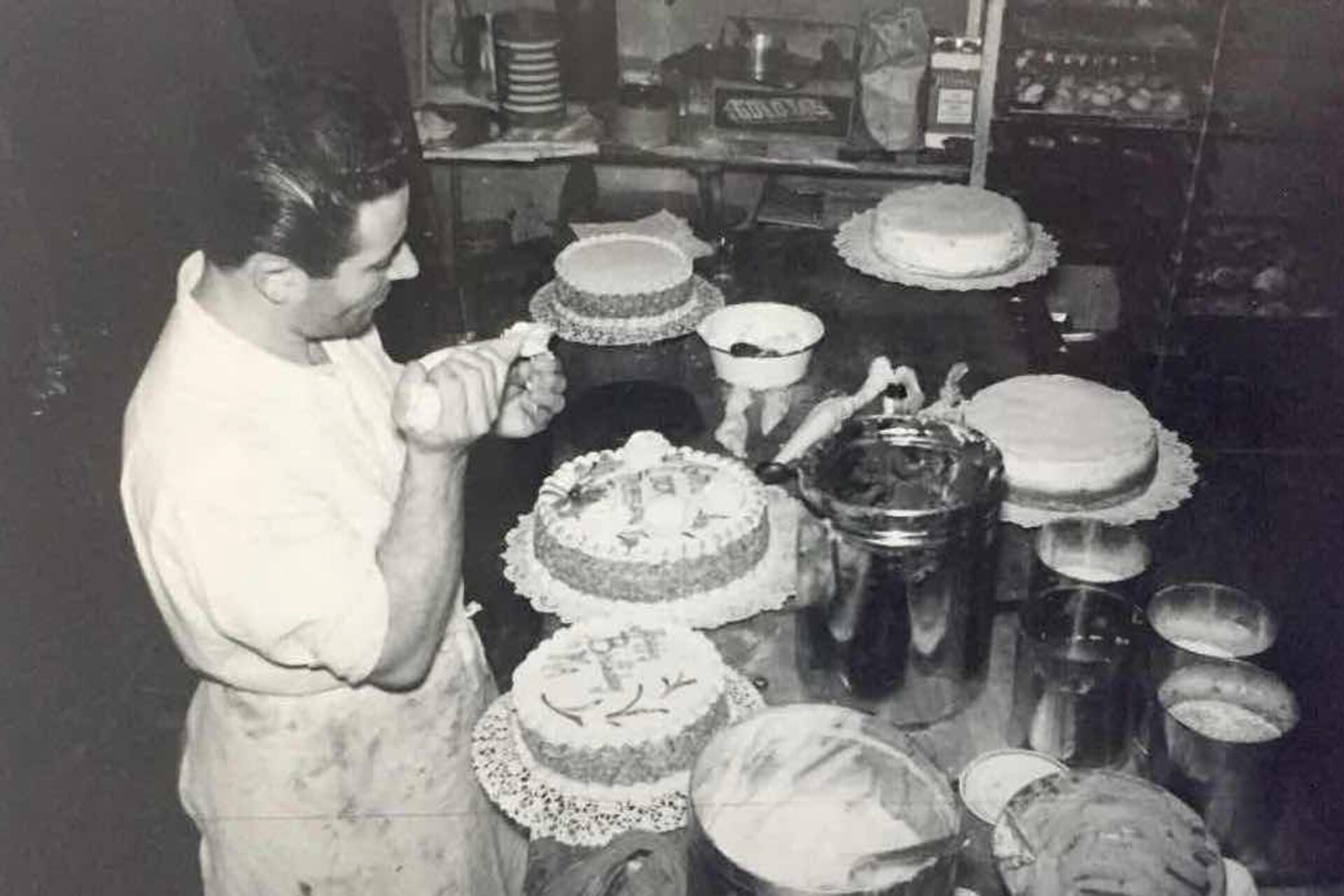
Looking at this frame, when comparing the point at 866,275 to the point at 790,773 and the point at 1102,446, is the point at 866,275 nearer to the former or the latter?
the point at 1102,446

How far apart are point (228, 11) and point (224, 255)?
6.20ft

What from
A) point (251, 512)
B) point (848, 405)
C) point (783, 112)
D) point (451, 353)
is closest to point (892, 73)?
point (783, 112)

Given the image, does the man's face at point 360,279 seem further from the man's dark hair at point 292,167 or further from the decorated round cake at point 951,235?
the decorated round cake at point 951,235

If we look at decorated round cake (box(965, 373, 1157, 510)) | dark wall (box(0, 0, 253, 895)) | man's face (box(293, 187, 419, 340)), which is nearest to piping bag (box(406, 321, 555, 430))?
man's face (box(293, 187, 419, 340))

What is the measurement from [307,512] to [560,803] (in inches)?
19.9

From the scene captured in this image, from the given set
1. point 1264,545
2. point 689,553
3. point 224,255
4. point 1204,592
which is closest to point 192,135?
point 224,255

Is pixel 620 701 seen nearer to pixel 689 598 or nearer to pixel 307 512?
pixel 689 598

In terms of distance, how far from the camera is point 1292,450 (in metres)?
4.27

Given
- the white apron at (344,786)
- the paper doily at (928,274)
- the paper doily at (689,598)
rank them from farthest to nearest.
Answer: the paper doily at (928,274) < the paper doily at (689,598) < the white apron at (344,786)

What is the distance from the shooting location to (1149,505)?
216 cm

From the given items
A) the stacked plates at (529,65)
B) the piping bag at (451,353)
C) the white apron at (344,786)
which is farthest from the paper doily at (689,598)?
the stacked plates at (529,65)

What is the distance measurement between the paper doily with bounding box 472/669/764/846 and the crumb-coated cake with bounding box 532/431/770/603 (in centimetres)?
35

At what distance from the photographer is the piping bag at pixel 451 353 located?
1.59 metres

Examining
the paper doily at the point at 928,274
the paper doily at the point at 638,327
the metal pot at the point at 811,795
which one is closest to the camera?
the metal pot at the point at 811,795
